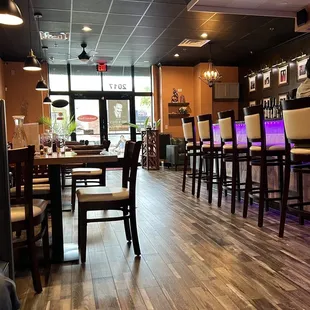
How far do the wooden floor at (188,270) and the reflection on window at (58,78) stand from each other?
289 inches

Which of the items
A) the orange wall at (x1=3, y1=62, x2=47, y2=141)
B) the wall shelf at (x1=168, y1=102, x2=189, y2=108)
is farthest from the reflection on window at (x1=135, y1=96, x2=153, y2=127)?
the orange wall at (x1=3, y1=62, x2=47, y2=141)

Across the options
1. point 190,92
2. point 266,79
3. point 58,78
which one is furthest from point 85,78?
point 266,79

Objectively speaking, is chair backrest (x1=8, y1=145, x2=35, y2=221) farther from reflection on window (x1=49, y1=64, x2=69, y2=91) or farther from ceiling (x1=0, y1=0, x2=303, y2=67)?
reflection on window (x1=49, y1=64, x2=69, y2=91)

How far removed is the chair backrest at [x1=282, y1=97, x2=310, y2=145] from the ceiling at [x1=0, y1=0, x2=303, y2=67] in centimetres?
324

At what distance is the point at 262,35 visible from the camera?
764 cm

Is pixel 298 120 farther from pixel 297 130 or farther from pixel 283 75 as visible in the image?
pixel 283 75

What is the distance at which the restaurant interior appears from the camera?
2.14 metres

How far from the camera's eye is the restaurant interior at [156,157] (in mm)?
2145

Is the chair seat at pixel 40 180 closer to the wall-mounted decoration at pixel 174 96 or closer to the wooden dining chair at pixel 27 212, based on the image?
the wooden dining chair at pixel 27 212

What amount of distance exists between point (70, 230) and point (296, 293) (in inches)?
93.6

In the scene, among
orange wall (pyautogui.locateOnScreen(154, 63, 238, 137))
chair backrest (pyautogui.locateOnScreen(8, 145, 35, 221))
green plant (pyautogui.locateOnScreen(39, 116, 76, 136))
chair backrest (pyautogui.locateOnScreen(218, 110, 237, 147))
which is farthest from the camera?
orange wall (pyautogui.locateOnScreen(154, 63, 238, 137))

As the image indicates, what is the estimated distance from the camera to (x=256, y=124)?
3479 millimetres

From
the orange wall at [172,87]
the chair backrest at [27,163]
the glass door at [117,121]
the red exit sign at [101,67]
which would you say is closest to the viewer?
the chair backrest at [27,163]

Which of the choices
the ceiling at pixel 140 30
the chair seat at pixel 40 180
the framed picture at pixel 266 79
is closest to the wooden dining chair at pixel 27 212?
the chair seat at pixel 40 180
